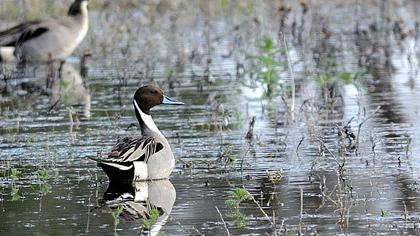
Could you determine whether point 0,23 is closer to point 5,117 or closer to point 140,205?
point 5,117

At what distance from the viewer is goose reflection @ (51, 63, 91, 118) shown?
569 inches

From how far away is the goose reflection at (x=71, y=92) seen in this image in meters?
14.4

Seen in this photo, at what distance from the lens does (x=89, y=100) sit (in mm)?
14656

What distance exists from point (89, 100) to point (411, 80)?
397cm

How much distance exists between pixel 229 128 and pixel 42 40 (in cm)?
737

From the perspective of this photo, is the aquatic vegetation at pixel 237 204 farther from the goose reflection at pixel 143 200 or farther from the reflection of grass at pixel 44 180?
the reflection of grass at pixel 44 180

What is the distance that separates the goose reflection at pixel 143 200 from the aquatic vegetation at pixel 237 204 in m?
0.42

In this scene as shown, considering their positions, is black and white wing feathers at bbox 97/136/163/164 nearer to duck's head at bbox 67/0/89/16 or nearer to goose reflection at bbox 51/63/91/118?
→ goose reflection at bbox 51/63/91/118

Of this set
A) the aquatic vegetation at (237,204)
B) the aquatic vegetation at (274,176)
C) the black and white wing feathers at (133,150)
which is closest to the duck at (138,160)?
the black and white wing feathers at (133,150)

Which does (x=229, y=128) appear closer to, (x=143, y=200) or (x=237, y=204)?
(x=143, y=200)

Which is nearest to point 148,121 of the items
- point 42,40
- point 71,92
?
point 71,92

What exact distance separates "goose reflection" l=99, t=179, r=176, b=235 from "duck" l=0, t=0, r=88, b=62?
30.7ft

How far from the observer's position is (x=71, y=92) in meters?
15.4

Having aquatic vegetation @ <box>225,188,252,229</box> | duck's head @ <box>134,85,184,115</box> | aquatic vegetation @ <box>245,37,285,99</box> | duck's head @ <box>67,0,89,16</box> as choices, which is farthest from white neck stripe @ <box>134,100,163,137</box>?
duck's head @ <box>67,0,89,16</box>
